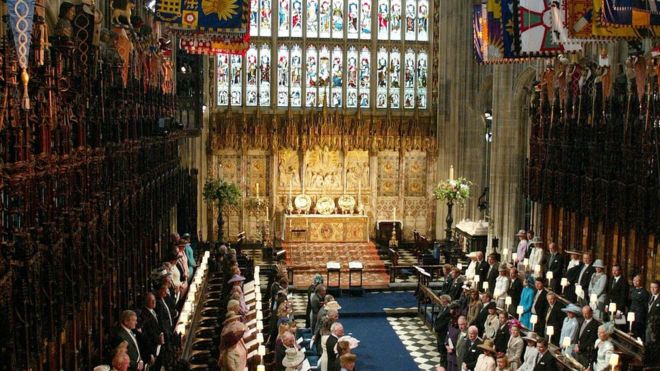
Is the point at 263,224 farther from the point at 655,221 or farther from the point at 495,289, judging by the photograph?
the point at 655,221

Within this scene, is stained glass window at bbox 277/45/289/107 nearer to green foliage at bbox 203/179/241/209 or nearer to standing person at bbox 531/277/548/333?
green foliage at bbox 203/179/241/209

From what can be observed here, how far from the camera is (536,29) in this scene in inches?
619

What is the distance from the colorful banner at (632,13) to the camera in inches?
472

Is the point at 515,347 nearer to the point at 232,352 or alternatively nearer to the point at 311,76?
the point at 232,352

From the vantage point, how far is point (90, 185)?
928 cm

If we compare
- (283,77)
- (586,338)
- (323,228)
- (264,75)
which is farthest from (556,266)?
(264,75)

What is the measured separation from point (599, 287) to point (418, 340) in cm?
472

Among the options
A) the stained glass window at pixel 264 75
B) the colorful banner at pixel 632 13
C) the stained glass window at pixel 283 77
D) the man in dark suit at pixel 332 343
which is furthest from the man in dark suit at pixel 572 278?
the stained glass window at pixel 264 75

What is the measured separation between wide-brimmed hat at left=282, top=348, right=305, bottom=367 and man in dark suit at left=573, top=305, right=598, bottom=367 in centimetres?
479

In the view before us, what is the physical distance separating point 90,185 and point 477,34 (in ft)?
48.3

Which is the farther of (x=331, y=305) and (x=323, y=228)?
(x=323, y=228)

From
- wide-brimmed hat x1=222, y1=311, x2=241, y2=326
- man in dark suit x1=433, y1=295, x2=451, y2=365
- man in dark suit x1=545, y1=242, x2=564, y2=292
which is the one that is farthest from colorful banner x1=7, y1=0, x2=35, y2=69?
man in dark suit x1=545, y1=242, x2=564, y2=292

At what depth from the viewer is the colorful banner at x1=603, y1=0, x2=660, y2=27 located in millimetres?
12000

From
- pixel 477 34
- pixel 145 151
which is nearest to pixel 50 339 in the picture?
pixel 145 151
